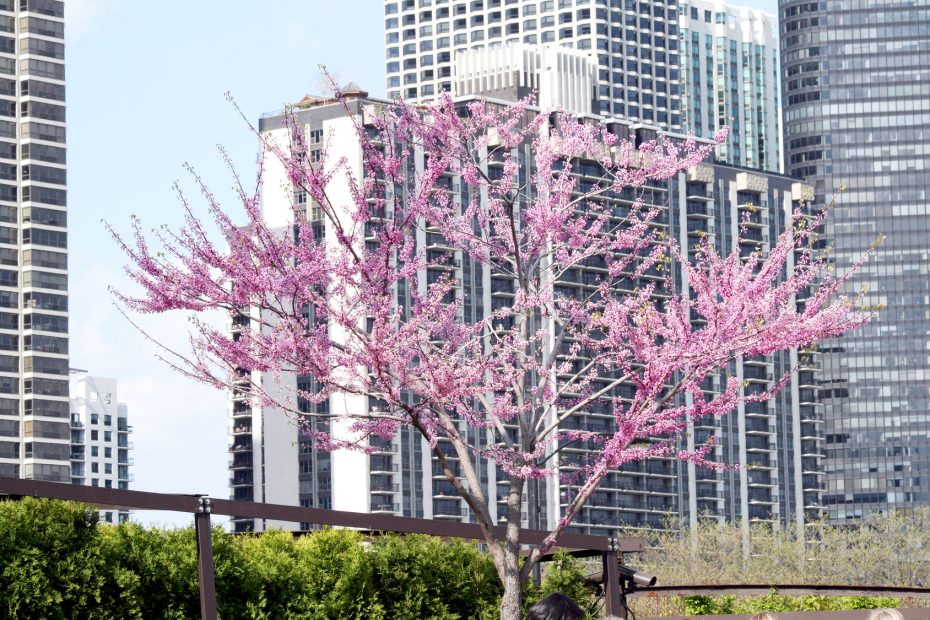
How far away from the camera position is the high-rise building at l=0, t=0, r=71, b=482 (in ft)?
382

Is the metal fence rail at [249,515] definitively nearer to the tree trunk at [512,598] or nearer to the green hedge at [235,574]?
the green hedge at [235,574]

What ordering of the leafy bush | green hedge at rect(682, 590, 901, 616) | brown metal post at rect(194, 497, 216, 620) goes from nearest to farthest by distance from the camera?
brown metal post at rect(194, 497, 216, 620) → the leafy bush → green hedge at rect(682, 590, 901, 616)

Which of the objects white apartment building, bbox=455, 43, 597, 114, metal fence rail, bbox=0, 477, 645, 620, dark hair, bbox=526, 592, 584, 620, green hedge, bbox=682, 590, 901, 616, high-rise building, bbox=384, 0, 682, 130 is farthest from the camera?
high-rise building, bbox=384, 0, 682, 130

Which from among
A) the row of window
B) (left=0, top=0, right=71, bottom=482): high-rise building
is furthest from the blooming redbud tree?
the row of window

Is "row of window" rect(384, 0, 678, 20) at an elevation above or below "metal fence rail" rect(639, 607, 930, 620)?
above

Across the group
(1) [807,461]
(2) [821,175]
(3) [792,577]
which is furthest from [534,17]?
(3) [792,577]

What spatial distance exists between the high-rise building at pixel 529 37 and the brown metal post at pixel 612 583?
16754 centimetres

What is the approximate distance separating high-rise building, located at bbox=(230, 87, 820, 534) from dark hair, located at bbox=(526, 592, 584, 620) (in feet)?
303

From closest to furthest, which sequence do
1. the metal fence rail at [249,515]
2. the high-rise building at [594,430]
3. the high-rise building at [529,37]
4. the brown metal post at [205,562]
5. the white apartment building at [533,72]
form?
the brown metal post at [205,562], the metal fence rail at [249,515], the high-rise building at [594,430], the white apartment building at [533,72], the high-rise building at [529,37]

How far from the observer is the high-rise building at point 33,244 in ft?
382

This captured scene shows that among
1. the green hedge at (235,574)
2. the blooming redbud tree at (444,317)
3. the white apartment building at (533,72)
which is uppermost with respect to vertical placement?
the white apartment building at (533,72)

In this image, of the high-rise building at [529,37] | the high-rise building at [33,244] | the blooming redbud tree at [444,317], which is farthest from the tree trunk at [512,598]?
the high-rise building at [529,37]

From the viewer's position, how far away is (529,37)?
194 meters

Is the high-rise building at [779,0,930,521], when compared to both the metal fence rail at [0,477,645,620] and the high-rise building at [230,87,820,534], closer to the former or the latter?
the high-rise building at [230,87,820,534]
